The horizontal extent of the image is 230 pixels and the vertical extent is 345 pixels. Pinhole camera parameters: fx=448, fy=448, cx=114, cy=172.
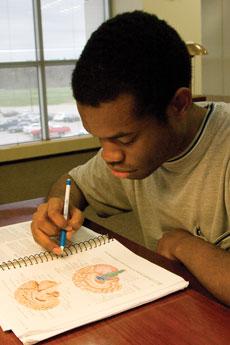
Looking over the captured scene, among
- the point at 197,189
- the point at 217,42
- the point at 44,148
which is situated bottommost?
the point at 44,148

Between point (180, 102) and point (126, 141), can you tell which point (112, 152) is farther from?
point (180, 102)

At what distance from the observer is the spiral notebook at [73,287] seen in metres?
0.71

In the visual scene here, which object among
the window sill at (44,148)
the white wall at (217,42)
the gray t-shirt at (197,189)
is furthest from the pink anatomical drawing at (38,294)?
the white wall at (217,42)

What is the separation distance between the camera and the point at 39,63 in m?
3.17

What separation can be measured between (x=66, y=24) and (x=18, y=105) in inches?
27.5

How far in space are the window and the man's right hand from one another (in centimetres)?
201

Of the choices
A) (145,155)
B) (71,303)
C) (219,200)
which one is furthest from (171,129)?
(71,303)

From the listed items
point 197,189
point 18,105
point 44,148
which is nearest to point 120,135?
point 197,189

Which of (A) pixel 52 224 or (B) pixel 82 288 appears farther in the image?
(A) pixel 52 224

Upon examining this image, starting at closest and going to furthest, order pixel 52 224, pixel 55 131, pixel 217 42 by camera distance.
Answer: pixel 52 224 → pixel 55 131 → pixel 217 42

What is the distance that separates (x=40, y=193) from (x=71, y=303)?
2.40 metres

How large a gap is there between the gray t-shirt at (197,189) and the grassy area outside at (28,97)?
77.0 inches

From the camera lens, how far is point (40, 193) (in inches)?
123

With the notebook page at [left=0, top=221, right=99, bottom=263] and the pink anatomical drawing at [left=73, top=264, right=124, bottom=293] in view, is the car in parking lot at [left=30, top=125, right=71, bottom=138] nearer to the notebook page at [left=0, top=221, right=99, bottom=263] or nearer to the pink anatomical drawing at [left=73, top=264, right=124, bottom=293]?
the notebook page at [left=0, top=221, right=99, bottom=263]
